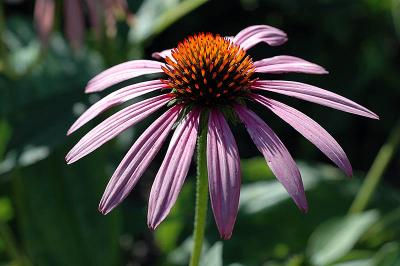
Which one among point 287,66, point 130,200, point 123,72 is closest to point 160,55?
point 123,72

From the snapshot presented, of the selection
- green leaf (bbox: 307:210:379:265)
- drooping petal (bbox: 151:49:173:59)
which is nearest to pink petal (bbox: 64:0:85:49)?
drooping petal (bbox: 151:49:173:59)

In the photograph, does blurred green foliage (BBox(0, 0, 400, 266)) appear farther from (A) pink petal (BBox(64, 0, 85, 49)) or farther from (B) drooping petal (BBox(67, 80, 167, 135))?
(B) drooping petal (BBox(67, 80, 167, 135))

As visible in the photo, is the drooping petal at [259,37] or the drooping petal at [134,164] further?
the drooping petal at [259,37]

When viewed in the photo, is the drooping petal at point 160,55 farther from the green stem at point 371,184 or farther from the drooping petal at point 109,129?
the green stem at point 371,184

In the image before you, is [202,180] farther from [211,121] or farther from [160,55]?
[160,55]

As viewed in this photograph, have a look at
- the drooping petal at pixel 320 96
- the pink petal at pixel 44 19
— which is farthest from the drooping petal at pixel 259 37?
the pink petal at pixel 44 19

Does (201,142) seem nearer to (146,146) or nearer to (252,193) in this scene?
(146,146)
